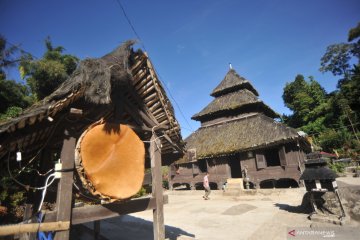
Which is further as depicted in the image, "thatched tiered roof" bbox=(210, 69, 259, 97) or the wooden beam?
"thatched tiered roof" bbox=(210, 69, 259, 97)

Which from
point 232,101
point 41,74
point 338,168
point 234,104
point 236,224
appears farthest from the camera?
point 232,101

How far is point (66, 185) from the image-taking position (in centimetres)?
339

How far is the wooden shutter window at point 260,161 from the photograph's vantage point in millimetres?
17717

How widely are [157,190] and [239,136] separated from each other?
1667 cm

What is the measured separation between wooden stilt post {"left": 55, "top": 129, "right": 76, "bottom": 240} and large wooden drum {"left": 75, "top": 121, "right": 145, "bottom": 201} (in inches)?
8.1

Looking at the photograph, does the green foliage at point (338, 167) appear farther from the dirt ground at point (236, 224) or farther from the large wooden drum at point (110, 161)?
the large wooden drum at point (110, 161)

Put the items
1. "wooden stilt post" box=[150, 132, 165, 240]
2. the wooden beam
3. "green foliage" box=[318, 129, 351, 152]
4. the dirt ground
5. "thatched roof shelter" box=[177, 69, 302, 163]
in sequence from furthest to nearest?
"green foliage" box=[318, 129, 351, 152]
"thatched roof shelter" box=[177, 69, 302, 163]
the dirt ground
"wooden stilt post" box=[150, 132, 165, 240]
the wooden beam

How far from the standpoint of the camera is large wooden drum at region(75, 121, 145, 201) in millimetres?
3400

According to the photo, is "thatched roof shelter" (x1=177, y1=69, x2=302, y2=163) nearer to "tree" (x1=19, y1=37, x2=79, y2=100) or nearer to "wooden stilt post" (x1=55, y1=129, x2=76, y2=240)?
"tree" (x1=19, y1=37, x2=79, y2=100)

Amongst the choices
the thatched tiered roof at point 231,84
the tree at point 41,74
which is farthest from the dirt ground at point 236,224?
the thatched tiered roof at point 231,84

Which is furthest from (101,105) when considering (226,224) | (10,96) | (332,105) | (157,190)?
(332,105)

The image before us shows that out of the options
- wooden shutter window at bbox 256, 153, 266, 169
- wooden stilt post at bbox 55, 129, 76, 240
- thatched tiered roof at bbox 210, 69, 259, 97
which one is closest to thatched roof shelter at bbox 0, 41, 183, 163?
wooden stilt post at bbox 55, 129, 76, 240

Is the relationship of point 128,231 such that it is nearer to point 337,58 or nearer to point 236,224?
point 236,224

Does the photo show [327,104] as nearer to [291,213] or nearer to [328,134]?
[328,134]
